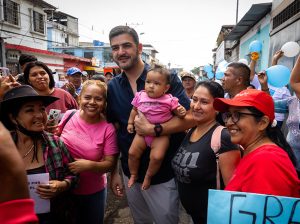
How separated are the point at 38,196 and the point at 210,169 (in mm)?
1284

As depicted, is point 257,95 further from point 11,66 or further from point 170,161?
point 11,66

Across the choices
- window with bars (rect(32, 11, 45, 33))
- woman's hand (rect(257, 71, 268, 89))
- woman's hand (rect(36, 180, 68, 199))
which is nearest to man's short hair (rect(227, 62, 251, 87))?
woman's hand (rect(257, 71, 268, 89))

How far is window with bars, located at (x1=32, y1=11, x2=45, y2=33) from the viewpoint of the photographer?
2212 cm

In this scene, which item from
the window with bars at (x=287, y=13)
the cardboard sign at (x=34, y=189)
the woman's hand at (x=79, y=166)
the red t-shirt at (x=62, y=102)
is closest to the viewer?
the cardboard sign at (x=34, y=189)

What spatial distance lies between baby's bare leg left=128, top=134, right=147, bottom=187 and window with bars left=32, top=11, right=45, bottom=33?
76.3 ft

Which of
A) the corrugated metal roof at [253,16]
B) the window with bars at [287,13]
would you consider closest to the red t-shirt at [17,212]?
the window with bars at [287,13]

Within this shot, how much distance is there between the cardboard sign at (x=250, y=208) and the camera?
1.34m

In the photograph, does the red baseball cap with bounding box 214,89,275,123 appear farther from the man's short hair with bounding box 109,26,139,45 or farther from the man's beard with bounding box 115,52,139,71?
the man's short hair with bounding box 109,26,139,45

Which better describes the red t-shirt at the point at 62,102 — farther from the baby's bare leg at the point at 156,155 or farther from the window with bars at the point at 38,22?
the window with bars at the point at 38,22

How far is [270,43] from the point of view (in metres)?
9.79

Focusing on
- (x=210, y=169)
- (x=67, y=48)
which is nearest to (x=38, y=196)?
(x=210, y=169)

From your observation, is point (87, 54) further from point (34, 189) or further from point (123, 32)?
point (34, 189)

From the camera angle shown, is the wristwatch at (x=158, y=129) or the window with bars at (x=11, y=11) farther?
the window with bars at (x=11, y=11)

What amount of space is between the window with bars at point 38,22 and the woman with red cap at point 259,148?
2407 cm
